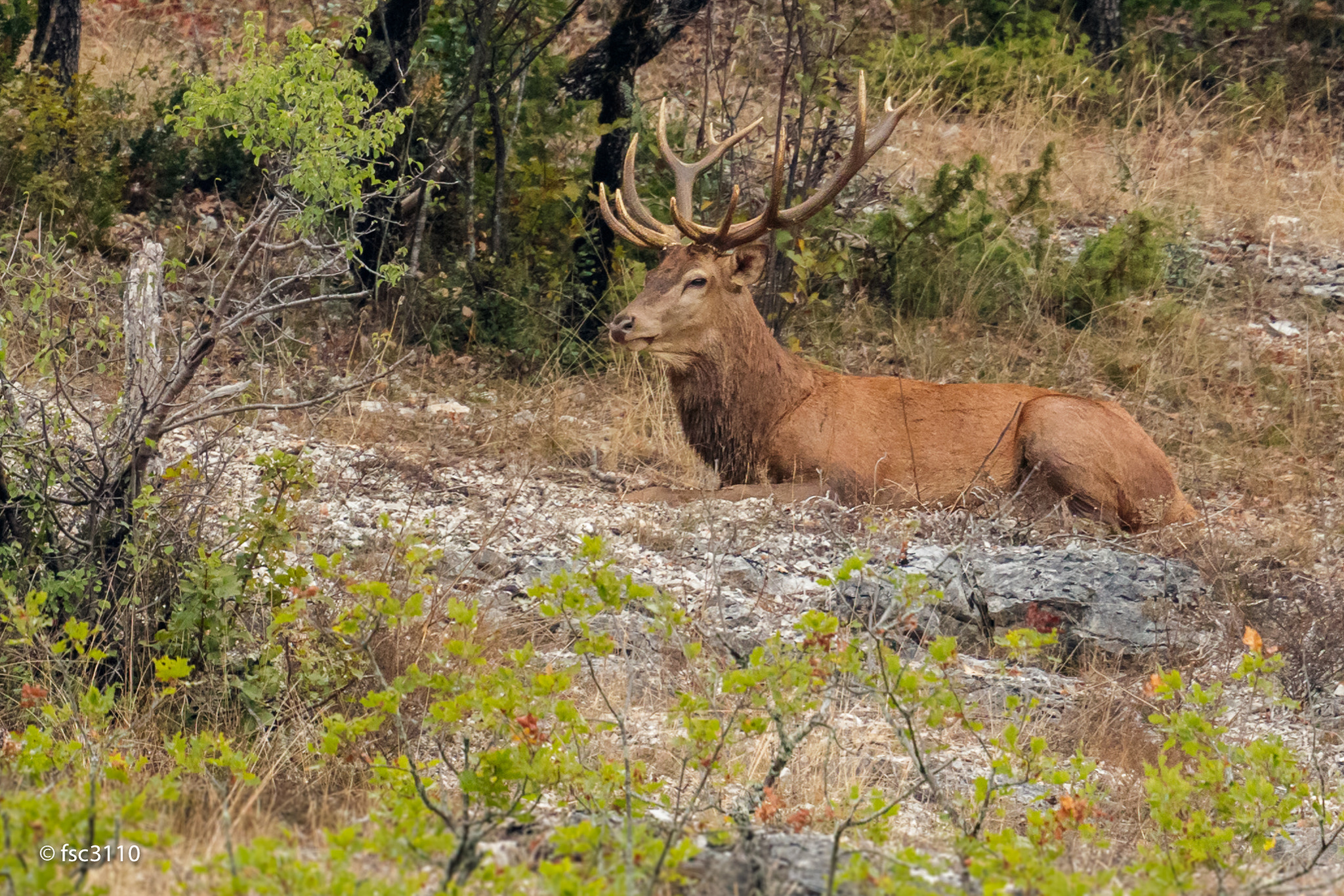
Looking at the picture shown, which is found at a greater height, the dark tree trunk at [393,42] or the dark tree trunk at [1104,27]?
the dark tree trunk at [1104,27]

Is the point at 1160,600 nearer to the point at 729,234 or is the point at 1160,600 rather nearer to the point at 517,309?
the point at 729,234

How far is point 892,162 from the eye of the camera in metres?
12.7

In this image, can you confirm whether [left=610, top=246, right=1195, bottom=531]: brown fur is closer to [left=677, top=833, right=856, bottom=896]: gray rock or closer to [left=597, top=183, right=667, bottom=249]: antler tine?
[left=597, top=183, right=667, bottom=249]: antler tine

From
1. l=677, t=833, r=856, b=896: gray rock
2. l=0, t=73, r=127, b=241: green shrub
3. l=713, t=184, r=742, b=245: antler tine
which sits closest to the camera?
l=677, t=833, r=856, b=896: gray rock

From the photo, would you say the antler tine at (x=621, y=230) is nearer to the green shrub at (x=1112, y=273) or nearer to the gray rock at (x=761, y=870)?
the green shrub at (x=1112, y=273)

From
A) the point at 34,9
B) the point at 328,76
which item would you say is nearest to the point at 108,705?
the point at 328,76

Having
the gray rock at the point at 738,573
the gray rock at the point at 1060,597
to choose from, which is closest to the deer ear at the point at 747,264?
the gray rock at the point at 738,573

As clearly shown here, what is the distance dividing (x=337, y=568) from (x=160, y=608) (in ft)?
1.97

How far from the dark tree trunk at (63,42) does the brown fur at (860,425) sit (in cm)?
539

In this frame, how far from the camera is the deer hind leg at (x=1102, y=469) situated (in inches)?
298

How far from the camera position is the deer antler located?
7.70 metres

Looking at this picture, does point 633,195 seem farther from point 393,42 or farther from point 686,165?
point 393,42

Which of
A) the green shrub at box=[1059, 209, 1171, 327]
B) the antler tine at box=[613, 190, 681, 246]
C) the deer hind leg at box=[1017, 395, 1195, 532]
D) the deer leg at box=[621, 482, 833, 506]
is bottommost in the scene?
the deer leg at box=[621, 482, 833, 506]

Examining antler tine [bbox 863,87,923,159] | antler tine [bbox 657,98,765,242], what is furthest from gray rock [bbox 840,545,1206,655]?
antler tine [bbox 657,98,765,242]
